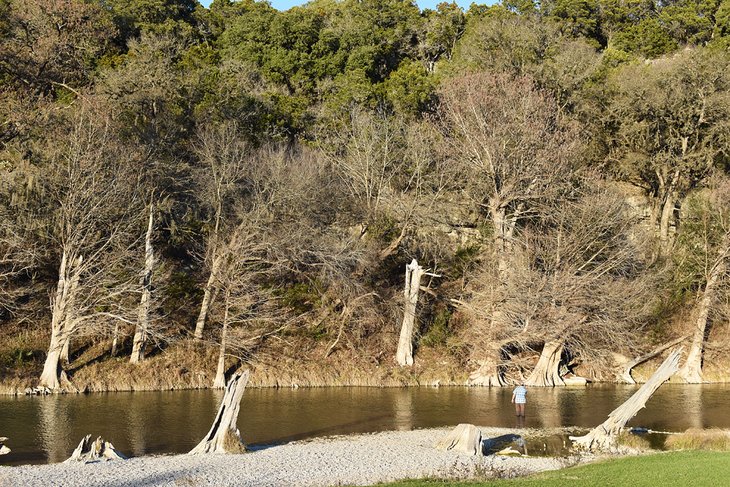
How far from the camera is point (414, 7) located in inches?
4274

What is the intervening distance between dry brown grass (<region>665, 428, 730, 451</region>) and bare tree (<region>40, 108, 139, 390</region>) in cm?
2834

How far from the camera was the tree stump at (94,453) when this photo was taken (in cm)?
2645

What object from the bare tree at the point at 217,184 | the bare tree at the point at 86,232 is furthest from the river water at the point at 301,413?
the bare tree at the point at 217,184

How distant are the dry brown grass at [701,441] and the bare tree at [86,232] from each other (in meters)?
28.3

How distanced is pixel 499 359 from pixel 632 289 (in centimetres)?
1014

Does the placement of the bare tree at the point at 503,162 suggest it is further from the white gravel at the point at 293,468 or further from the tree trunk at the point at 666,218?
the white gravel at the point at 293,468

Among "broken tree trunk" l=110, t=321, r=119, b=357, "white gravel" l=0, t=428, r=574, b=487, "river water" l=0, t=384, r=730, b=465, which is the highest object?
"broken tree trunk" l=110, t=321, r=119, b=357

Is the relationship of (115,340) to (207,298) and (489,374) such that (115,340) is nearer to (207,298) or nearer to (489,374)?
(207,298)

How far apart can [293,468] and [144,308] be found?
73.3 ft

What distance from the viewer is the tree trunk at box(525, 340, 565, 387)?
2010 inches

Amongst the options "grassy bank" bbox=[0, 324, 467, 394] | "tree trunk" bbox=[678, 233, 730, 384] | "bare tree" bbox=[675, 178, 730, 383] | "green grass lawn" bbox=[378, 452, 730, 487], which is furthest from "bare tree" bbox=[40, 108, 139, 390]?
"bare tree" bbox=[675, 178, 730, 383]

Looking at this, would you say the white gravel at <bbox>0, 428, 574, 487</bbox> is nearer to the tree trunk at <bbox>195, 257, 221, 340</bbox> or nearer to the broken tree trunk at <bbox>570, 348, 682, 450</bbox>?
the broken tree trunk at <bbox>570, 348, 682, 450</bbox>

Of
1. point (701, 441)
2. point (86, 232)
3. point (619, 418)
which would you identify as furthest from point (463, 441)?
point (86, 232)

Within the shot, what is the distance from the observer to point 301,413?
128ft
